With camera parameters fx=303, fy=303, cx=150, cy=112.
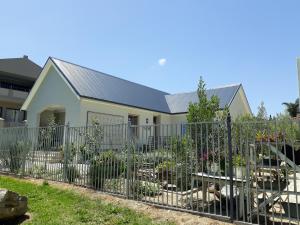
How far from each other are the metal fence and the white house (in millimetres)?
6177

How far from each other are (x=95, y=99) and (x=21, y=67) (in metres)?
20.6

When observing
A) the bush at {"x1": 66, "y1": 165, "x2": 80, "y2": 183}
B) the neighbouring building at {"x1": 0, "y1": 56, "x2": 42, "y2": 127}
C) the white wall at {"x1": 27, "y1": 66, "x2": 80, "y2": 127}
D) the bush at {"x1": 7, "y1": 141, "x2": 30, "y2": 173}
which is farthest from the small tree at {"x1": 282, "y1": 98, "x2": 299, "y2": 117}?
the bush at {"x1": 66, "y1": 165, "x2": 80, "y2": 183}

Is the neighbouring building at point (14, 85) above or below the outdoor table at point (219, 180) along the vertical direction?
above

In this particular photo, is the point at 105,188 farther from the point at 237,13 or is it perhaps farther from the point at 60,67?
the point at 60,67

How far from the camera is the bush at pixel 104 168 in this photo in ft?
29.2

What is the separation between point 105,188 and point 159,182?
1.96 metres

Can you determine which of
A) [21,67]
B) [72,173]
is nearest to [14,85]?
[21,67]

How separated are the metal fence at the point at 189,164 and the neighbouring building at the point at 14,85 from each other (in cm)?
2118

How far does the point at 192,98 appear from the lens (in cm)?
2589

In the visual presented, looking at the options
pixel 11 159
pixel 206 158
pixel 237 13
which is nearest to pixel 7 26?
pixel 11 159

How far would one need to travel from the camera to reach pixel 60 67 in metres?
19.1

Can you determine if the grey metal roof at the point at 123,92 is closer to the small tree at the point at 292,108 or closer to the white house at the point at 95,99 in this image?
the white house at the point at 95,99

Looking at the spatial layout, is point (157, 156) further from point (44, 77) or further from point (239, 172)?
point (44, 77)

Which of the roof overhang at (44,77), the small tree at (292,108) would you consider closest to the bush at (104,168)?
the roof overhang at (44,77)
